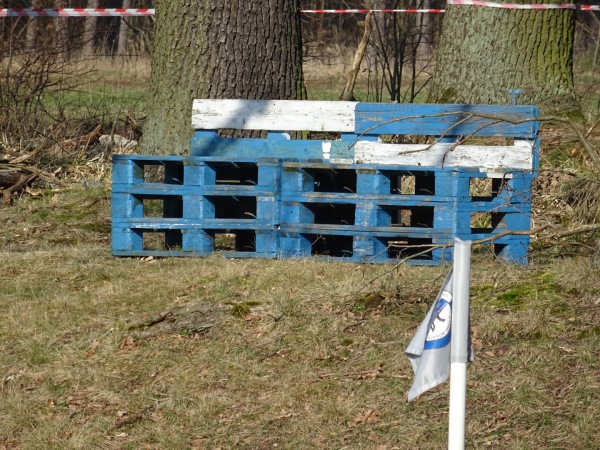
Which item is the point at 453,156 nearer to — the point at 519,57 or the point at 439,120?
the point at 439,120

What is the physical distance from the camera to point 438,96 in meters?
11.0

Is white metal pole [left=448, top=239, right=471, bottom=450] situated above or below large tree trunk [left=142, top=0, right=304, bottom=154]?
below

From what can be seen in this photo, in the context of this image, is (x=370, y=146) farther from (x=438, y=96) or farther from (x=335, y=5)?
(x=335, y=5)

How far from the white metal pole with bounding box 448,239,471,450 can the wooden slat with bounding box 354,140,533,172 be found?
3.39m

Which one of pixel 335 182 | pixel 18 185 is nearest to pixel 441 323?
pixel 335 182

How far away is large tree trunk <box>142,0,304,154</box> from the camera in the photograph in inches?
347

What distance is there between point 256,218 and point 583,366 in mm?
2669

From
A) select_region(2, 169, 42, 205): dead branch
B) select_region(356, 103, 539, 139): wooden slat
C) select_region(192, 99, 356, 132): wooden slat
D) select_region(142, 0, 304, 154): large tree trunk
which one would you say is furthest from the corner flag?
select_region(2, 169, 42, 205): dead branch

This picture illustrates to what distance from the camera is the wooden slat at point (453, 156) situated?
704 centimetres

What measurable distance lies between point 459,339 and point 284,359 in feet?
7.15

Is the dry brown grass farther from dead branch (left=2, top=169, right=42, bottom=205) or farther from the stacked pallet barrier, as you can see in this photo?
dead branch (left=2, top=169, right=42, bottom=205)

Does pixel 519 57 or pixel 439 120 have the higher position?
pixel 519 57

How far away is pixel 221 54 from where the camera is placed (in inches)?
348

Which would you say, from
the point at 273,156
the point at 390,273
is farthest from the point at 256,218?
the point at 390,273
